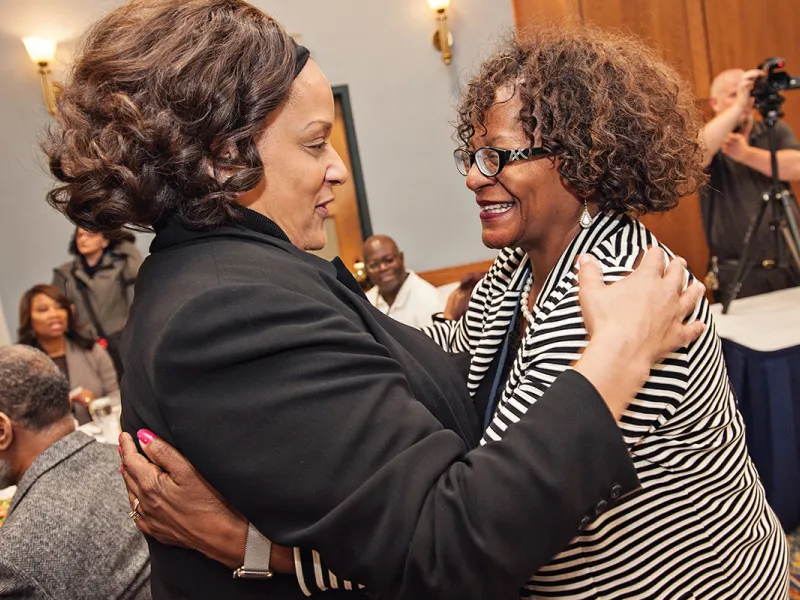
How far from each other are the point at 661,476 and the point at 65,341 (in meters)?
3.80

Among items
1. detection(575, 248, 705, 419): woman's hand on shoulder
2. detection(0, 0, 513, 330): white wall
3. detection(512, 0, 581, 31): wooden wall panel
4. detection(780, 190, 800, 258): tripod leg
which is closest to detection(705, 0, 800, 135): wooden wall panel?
→ detection(512, 0, 581, 31): wooden wall panel

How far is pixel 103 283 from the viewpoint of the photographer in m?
4.80

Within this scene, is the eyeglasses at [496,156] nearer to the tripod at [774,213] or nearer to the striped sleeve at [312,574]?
the striped sleeve at [312,574]

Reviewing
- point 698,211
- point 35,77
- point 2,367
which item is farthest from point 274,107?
point 35,77

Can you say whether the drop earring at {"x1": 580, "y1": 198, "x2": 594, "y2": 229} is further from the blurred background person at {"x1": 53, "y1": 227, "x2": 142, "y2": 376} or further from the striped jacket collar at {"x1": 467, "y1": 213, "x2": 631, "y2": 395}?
the blurred background person at {"x1": 53, "y1": 227, "x2": 142, "y2": 376}

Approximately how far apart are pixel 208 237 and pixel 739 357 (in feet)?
7.71

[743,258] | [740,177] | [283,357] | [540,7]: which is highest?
[540,7]

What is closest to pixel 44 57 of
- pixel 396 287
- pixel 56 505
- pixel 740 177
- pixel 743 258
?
pixel 396 287

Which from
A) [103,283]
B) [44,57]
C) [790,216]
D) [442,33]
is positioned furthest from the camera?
[442,33]

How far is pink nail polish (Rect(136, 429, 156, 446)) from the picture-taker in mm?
918

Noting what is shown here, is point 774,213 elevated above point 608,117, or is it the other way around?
point 608,117

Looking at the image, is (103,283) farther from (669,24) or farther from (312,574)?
(669,24)

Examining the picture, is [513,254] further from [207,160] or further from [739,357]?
[739,357]

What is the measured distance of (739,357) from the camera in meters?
2.65
